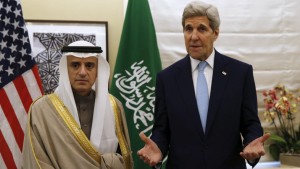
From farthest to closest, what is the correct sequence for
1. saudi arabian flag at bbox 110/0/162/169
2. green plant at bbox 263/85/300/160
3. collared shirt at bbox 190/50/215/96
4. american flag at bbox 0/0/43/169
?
green plant at bbox 263/85/300/160, saudi arabian flag at bbox 110/0/162/169, american flag at bbox 0/0/43/169, collared shirt at bbox 190/50/215/96

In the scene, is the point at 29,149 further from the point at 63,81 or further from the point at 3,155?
the point at 3,155

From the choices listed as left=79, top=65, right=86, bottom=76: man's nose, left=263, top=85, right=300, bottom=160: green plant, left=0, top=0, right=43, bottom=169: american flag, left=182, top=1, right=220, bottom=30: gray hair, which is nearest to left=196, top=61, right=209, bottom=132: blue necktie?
left=182, top=1, right=220, bottom=30: gray hair

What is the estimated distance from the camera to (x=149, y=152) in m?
1.85

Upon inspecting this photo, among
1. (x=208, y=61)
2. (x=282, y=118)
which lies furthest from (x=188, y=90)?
(x=282, y=118)

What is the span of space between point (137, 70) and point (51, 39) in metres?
0.75

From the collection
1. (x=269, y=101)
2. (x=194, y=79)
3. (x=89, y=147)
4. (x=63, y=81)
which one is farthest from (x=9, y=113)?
(x=269, y=101)

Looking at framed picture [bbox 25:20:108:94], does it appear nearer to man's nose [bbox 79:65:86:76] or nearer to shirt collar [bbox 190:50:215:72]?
man's nose [bbox 79:65:86:76]

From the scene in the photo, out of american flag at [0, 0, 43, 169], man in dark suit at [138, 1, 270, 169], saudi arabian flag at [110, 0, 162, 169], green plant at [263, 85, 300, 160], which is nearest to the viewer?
man in dark suit at [138, 1, 270, 169]

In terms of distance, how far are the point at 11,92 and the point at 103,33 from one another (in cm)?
94

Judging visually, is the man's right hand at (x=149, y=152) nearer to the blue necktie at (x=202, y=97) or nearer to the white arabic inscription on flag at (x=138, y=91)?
the blue necktie at (x=202, y=97)

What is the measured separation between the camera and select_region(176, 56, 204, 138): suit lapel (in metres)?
1.89

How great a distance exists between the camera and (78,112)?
7.54 feet

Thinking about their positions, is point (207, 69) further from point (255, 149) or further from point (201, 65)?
point (255, 149)

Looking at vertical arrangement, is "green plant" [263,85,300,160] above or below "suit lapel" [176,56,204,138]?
below
